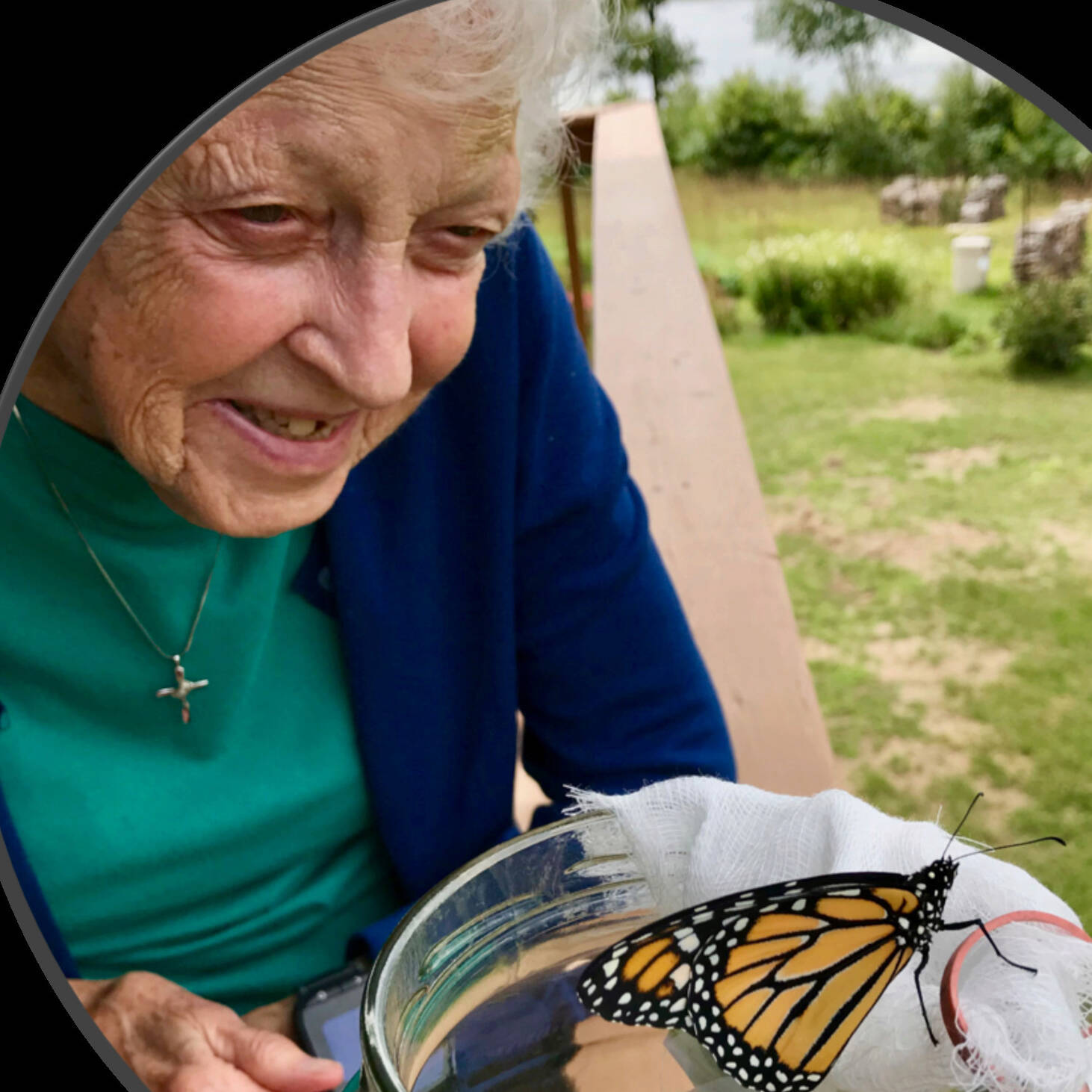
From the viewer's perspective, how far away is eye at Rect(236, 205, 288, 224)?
40 centimetres

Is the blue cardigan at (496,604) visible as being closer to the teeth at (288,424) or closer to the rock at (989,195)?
the teeth at (288,424)

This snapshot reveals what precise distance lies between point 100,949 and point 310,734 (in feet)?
0.59

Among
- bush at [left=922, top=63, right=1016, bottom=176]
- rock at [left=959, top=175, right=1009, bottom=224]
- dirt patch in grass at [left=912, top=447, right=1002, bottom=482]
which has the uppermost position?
bush at [left=922, top=63, right=1016, bottom=176]

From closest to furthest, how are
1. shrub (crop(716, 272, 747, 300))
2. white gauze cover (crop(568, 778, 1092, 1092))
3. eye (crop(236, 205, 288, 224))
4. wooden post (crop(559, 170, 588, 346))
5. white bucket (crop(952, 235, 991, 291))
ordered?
white gauze cover (crop(568, 778, 1092, 1092)) < eye (crop(236, 205, 288, 224)) < white bucket (crop(952, 235, 991, 291)) < wooden post (crop(559, 170, 588, 346)) < shrub (crop(716, 272, 747, 300))

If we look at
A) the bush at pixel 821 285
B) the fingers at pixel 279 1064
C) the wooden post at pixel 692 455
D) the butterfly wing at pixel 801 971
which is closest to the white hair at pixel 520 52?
the wooden post at pixel 692 455

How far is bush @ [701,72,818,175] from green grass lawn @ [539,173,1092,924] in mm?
25

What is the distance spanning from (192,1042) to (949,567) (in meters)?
0.47

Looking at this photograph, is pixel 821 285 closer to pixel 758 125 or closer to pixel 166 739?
pixel 758 125

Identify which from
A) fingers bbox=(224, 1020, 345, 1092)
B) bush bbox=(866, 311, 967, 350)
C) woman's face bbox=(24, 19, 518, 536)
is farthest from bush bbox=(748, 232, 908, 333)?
fingers bbox=(224, 1020, 345, 1092)

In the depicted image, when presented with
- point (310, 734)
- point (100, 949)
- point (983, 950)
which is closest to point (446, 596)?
point (310, 734)

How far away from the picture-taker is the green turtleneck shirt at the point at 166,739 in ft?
2.01

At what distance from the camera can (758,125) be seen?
1.90 ft

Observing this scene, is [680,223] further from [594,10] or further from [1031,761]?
[1031,761]

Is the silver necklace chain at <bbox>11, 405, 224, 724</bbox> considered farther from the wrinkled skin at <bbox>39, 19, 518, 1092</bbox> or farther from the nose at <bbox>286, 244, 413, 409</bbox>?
the nose at <bbox>286, 244, 413, 409</bbox>
